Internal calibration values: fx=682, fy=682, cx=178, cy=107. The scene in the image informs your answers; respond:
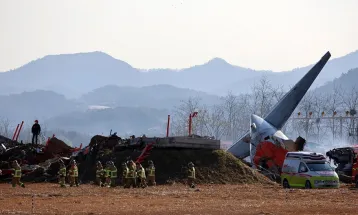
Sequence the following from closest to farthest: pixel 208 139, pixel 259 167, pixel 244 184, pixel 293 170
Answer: pixel 293 170, pixel 244 184, pixel 208 139, pixel 259 167

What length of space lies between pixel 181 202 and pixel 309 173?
39.6ft

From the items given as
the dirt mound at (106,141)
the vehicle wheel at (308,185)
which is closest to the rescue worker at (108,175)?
the dirt mound at (106,141)

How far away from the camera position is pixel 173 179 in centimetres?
4200

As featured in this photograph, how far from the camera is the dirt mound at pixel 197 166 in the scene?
42625 millimetres

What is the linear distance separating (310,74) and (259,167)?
1380 cm

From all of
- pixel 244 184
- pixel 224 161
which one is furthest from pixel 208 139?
pixel 244 184

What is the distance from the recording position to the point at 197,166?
43.5 m

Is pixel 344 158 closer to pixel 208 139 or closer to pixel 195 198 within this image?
pixel 208 139

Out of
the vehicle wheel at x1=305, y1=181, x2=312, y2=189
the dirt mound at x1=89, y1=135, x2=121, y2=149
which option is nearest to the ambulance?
the vehicle wheel at x1=305, y1=181, x2=312, y2=189

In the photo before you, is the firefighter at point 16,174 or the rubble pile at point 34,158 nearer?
the firefighter at point 16,174

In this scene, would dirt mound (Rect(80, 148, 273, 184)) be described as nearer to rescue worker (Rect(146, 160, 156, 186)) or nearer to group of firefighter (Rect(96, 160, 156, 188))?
rescue worker (Rect(146, 160, 156, 186))

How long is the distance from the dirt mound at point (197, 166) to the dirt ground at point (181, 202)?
486 centimetres

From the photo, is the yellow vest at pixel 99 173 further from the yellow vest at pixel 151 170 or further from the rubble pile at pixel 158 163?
the yellow vest at pixel 151 170

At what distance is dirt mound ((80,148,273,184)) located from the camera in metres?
42.6
